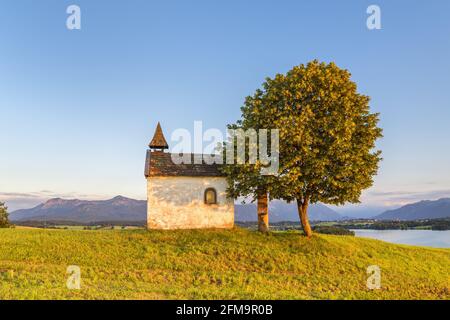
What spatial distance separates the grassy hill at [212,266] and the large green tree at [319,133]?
5.22 metres

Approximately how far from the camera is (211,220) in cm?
3409

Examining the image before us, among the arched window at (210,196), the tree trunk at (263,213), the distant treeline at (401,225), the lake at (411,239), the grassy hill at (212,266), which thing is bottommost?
the distant treeline at (401,225)

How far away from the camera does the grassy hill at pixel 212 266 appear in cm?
1502

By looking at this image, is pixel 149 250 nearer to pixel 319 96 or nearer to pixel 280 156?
pixel 280 156

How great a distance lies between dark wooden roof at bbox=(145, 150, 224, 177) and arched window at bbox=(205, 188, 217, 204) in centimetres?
161

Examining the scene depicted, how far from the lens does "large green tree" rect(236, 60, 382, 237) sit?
92.1 feet

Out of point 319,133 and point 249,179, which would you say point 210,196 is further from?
point 319,133

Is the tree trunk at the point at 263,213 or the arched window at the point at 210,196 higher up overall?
the arched window at the point at 210,196

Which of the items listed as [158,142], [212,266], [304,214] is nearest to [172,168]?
[158,142]

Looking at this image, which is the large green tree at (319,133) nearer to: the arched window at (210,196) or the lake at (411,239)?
the arched window at (210,196)

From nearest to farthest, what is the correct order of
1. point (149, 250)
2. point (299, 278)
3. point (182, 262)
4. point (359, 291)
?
point (359, 291), point (299, 278), point (182, 262), point (149, 250)

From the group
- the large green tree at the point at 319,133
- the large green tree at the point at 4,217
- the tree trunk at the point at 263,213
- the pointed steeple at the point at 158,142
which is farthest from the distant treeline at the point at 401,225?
the large green tree at the point at 4,217
